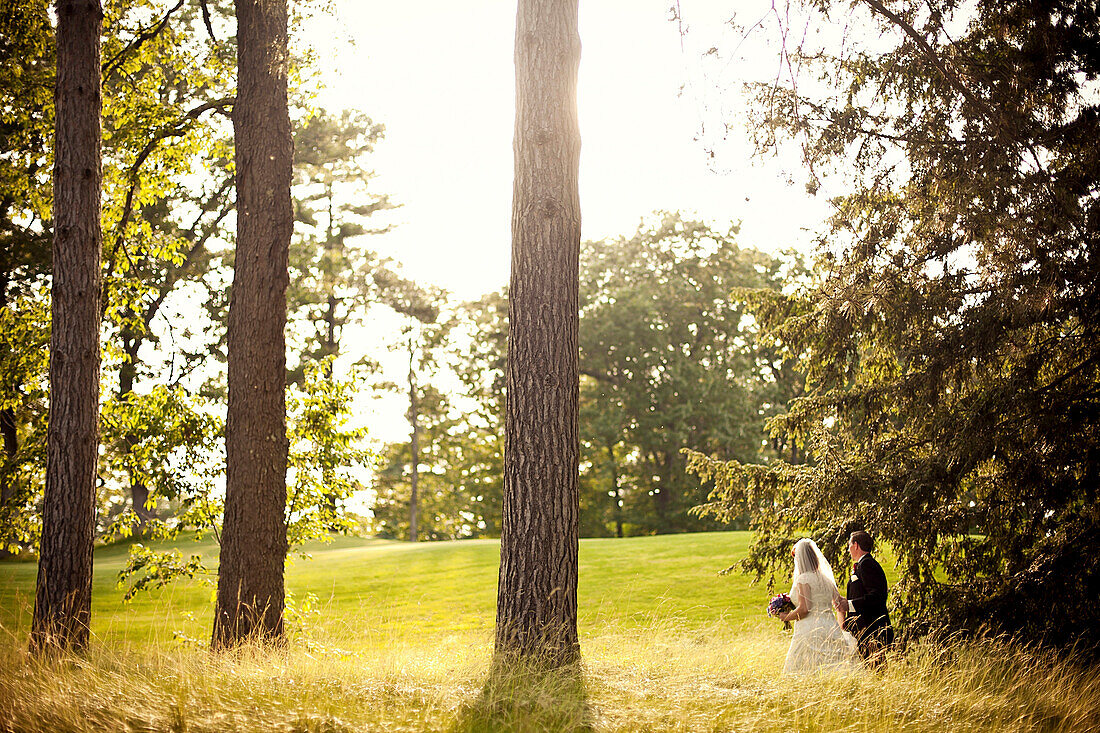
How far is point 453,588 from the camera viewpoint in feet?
59.6

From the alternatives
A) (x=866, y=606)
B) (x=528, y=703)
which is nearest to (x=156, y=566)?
(x=528, y=703)

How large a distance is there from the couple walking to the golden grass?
0.69 m

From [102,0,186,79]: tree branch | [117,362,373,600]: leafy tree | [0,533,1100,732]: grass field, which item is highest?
[102,0,186,79]: tree branch

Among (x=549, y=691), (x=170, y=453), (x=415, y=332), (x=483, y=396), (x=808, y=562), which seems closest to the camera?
(x=549, y=691)

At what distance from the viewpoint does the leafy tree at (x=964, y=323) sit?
7.98 meters

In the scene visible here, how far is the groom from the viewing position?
7152 millimetres

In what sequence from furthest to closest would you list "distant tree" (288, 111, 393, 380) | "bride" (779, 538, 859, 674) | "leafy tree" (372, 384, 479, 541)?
"leafy tree" (372, 384, 479, 541)
"distant tree" (288, 111, 393, 380)
"bride" (779, 538, 859, 674)

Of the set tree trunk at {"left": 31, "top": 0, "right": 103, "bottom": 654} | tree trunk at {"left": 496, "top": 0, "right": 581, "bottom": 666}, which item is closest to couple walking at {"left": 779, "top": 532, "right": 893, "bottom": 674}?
tree trunk at {"left": 496, "top": 0, "right": 581, "bottom": 666}

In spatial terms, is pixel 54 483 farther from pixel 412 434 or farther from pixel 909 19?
pixel 412 434

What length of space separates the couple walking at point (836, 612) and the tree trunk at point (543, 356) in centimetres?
262

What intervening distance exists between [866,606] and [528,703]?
4126 millimetres

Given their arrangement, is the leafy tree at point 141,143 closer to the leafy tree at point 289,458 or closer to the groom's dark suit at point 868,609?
the leafy tree at point 289,458

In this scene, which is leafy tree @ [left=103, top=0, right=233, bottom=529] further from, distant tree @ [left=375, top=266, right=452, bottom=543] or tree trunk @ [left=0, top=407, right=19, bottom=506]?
distant tree @ [left=375, top=266, right=452, bottom=543]

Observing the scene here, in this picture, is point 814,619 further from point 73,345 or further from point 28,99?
point 28,99
